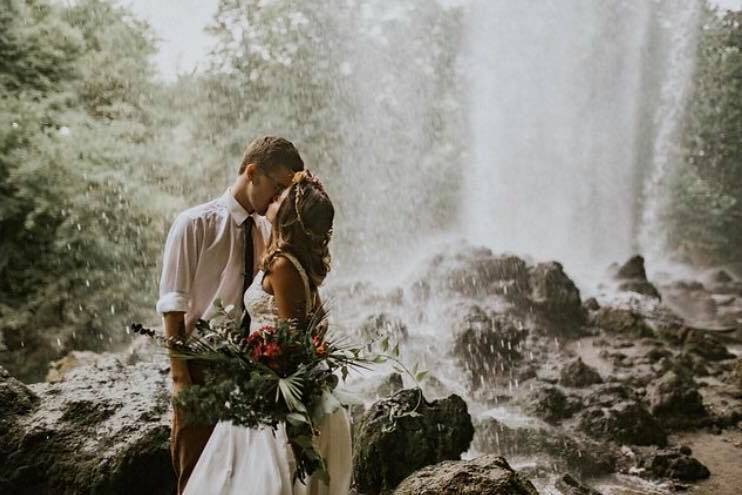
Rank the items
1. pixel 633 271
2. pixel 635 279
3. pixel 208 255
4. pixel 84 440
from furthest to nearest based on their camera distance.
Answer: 1. pixel 633 271
2. pixel 635 279
3. pixel 84 440
4. pixel 208 255

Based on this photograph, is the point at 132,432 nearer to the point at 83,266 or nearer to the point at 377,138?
the point at 83,266

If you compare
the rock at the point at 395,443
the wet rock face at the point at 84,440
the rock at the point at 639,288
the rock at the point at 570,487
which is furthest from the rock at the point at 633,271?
the wet rock face at the point at 84,440

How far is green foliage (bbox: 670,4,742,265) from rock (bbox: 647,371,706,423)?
12200mm

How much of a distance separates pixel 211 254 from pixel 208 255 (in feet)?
0.05

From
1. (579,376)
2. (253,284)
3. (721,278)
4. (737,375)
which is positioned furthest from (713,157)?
(253,284)

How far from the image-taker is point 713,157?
62.2 ft

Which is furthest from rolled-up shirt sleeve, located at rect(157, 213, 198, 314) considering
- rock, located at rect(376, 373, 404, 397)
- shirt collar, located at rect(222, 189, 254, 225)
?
rock, located at rect(376, 373, 404, 397)

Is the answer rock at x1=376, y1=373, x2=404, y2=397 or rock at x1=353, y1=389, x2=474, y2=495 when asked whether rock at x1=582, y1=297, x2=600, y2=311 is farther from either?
rock at x1=353, y1=389, x2=474, y2=495

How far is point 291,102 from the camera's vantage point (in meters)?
15.4

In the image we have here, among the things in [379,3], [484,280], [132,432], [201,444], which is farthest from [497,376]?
[379,3]

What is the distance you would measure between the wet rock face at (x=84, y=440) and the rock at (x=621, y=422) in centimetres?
483

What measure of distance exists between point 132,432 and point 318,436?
1.70 metres

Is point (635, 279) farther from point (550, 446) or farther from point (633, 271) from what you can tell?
point (550, 446)

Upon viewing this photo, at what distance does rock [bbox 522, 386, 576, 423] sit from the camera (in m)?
7.29
